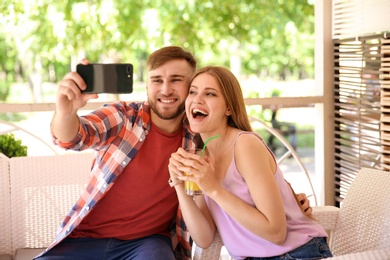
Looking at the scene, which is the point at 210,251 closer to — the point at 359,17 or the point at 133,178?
the point at 133,178

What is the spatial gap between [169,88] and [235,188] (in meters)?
0.47

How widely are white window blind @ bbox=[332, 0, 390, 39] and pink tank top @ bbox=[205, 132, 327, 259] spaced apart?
1.39 m

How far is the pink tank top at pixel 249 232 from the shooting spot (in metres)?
2.05

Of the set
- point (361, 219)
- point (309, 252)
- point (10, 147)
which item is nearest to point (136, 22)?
point (10, 147)

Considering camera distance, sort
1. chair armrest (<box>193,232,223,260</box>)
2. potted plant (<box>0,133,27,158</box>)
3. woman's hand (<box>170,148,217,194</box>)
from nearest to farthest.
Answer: woman's hand (<box>170,148,217,194</box>) → chair armrest (<box>193,232,223,260</box>) → potted plant (<box>0,133,27,158</box>)

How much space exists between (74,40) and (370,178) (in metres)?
6.98

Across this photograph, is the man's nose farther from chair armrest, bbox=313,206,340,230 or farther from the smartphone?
chair armrest, bbox=313,206,340,230

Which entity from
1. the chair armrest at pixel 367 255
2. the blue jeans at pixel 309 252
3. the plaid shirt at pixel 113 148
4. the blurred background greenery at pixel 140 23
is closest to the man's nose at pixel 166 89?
the plaid shirt at pixel 113 148

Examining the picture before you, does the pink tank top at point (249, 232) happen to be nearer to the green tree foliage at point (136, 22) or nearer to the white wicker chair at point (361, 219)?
the white wicker chair at point (361, 219)

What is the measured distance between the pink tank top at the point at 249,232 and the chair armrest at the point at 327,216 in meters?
0.26

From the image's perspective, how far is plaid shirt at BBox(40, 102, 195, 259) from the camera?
7.43 feet

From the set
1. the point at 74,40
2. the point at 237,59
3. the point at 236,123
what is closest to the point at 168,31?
the point at 74,40

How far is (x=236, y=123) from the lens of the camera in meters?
2.16

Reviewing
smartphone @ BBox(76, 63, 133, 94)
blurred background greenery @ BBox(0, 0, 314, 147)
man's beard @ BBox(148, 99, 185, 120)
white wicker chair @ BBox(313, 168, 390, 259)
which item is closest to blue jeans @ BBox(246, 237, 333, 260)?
white wicker chair @ BBox(313, 168, 390, 259)
